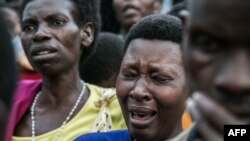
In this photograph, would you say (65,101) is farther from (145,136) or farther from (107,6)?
(107,6)

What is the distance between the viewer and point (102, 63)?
477cm

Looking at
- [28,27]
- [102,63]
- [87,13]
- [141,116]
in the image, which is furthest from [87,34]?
[141,116]

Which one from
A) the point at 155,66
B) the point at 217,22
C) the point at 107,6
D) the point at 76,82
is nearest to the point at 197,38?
the point at 217,22

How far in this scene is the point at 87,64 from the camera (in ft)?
15.7

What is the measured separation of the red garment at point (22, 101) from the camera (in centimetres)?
373

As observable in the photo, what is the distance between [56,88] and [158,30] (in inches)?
38.9

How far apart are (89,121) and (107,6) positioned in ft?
11.3

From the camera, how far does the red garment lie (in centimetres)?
373

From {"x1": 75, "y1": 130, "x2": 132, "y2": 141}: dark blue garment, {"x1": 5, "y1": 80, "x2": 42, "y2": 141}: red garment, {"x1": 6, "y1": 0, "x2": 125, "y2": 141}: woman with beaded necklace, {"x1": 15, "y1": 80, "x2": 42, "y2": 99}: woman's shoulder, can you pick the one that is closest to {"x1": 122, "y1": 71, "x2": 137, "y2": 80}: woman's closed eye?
{"x1": 75, "y1": 130, "x2": 132, "y2": 141}: dark blue garment

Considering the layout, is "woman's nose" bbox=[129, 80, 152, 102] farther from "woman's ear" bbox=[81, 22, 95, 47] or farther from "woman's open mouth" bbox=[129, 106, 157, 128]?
"woman's ear" bbox=[81, 22, 95, 47]

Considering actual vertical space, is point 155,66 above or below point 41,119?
above

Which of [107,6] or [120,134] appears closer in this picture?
[120,134]

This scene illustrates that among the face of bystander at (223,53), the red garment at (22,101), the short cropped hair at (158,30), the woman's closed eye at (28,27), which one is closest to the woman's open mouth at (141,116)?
the short cropped hair at (158,30)

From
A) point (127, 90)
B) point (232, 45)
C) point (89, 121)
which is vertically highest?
point (232, 45)
